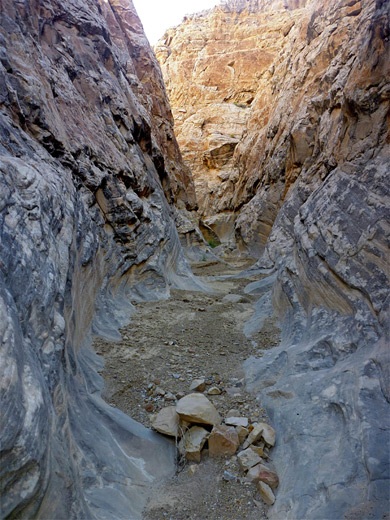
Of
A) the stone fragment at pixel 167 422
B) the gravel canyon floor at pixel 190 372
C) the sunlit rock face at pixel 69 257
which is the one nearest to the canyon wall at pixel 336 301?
the gravel canyon floor at pixel 190 372

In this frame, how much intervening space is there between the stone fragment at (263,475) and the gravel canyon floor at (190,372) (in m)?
0.08

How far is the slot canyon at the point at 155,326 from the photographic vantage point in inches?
86.2

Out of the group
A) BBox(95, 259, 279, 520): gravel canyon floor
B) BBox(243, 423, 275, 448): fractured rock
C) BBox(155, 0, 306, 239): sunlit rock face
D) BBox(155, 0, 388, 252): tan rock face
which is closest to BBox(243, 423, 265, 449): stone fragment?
BBox(243, 423, 275, 448): fractured rock

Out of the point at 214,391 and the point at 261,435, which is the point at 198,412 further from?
the point at 214,391

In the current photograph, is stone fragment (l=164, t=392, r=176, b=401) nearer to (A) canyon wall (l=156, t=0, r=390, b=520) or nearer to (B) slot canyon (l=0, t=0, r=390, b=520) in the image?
(B) slot canyon (l=0, t=0, r=390, b=520)

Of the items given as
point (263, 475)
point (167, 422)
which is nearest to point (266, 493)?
point (263, 475)

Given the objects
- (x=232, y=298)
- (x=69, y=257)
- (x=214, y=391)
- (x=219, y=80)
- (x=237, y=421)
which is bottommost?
(x=232, y=298)

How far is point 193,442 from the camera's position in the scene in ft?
9.46

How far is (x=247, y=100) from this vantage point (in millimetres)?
A: 34844

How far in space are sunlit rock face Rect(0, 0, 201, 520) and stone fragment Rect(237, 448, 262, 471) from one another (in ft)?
2.12

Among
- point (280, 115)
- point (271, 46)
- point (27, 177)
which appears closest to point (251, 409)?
point (27, 177)

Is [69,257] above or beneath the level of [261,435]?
above

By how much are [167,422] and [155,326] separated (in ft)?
9.66

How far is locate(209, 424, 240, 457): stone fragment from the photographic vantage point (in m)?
2.82
